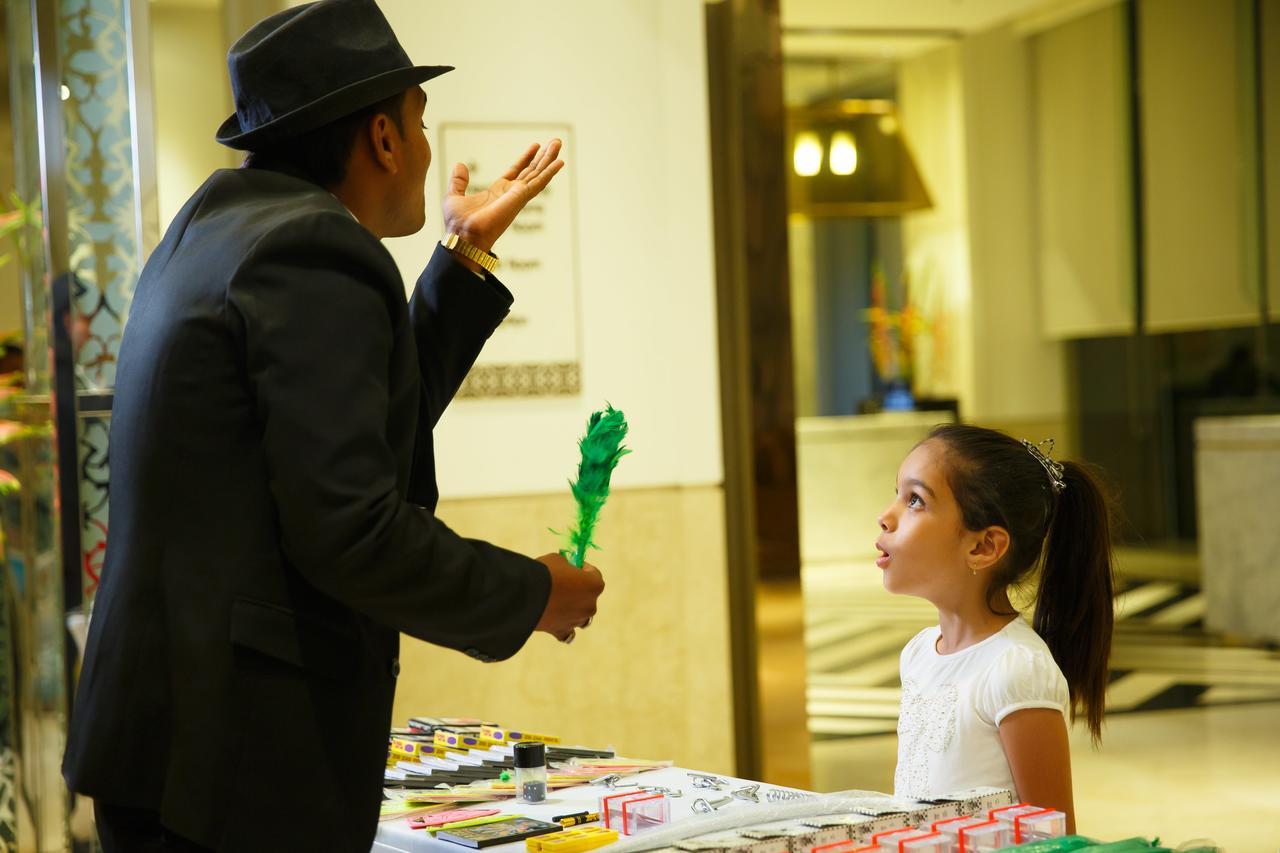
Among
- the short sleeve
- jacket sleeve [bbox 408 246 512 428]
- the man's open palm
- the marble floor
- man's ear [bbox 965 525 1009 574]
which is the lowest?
the marble floor

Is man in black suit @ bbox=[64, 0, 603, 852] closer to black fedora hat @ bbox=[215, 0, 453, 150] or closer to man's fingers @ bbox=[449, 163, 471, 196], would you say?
black fedora hat @ bbox=[215, 0, 453, 150]

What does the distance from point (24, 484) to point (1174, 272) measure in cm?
918

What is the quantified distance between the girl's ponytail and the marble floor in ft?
1.11

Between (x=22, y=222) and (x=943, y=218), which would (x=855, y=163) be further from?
(x=22, y=222)

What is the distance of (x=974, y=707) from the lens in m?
2.14

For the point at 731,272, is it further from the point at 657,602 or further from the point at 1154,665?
the point at 1154,665

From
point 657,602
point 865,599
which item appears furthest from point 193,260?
point 865,599

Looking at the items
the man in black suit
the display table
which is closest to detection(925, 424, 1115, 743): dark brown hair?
the display table

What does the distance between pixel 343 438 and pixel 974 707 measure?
3.67ft

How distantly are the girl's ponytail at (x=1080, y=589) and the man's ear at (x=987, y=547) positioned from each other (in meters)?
0.10

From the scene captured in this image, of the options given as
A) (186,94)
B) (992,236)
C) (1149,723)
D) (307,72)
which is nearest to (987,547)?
(307,72)

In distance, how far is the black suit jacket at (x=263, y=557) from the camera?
4.65 feet

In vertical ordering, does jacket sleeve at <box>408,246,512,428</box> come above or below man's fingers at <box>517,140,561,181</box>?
below

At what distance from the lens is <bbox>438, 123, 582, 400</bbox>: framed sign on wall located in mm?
4418
